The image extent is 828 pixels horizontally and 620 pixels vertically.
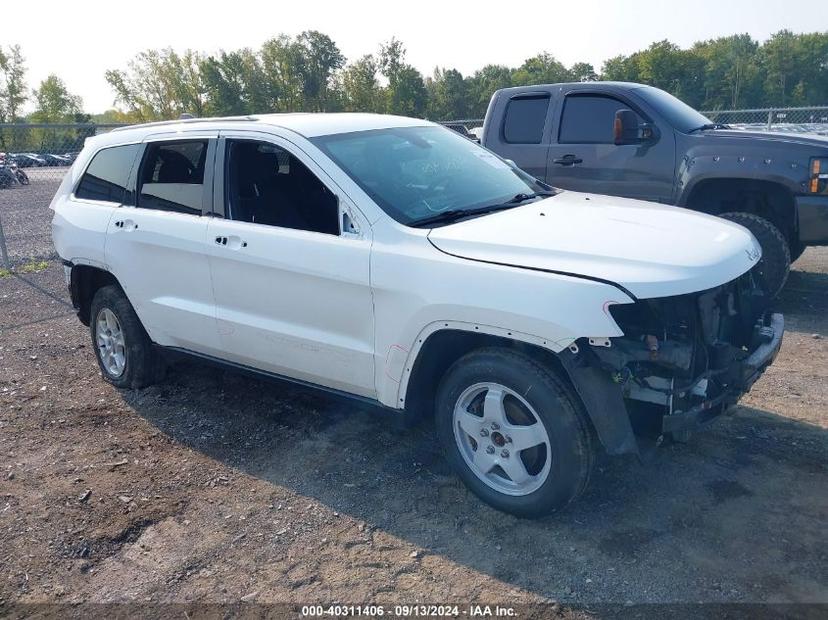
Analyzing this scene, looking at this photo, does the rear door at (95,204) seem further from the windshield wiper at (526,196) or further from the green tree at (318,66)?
the green tree at (318,66)

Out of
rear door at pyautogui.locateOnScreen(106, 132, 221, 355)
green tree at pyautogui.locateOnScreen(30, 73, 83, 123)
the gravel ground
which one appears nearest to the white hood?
rear door at pyautogui.locateOnScreen(106, 132, 221, 355)

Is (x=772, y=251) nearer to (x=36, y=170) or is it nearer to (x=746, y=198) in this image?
(x=746, y=198)

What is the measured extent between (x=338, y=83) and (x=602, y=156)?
67.3 metres

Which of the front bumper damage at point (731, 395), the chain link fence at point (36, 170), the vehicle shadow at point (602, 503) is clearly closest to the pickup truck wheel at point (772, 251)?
the vehicle shadow at point (602, 503)

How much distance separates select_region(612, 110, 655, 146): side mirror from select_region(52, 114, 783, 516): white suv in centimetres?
255

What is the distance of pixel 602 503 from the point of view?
352 cm

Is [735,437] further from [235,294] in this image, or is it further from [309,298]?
[235,294]

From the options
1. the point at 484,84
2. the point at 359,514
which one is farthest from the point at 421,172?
the point at 484,84

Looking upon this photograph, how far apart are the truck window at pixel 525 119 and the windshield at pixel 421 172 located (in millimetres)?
3161

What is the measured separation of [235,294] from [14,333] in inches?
163

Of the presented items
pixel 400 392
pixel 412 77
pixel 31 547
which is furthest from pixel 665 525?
pixel 412 77

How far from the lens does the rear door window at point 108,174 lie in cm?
504

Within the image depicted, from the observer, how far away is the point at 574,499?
324 cm

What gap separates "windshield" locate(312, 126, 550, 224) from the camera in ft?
12.5
